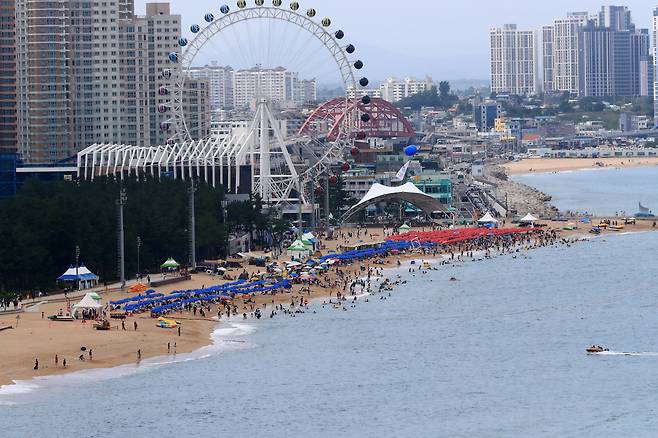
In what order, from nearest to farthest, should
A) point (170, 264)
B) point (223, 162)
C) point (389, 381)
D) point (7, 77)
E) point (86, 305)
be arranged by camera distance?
1. point (389, 381)
2. point (86, 305)
3. point (170, 264)
4. point (223, 162)
5. point (7, 77)

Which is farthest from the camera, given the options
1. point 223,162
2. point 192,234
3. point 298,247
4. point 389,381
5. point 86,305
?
point 223,162

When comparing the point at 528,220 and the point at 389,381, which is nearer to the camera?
the point at 389,381

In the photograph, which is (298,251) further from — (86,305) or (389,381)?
(389,381)

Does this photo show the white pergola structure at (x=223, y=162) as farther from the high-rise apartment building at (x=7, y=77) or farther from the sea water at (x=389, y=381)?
the sea water at (x=389, y=381)

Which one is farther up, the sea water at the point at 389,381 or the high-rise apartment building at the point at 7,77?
the high-rise apartment building at the point at 7,77

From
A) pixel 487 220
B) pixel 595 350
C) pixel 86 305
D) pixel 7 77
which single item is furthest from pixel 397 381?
pixel 7 77

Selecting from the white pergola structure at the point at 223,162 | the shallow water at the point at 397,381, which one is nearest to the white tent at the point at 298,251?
the shallow water at the point at 397,381

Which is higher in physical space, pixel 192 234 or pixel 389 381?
pixel 192 234
